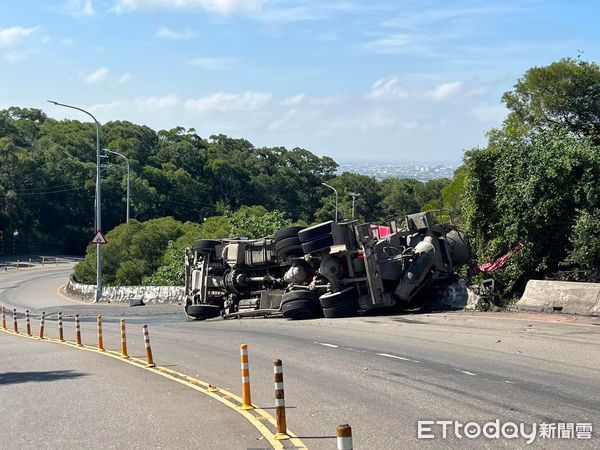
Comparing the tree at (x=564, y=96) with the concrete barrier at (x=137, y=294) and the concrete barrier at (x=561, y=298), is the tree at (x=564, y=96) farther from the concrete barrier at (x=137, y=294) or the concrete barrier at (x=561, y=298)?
the concrete barrier at (x=137, y=294)

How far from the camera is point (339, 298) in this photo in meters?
23.7

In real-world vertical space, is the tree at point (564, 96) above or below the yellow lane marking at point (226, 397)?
above

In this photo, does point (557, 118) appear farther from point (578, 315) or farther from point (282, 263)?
point (578, 315)

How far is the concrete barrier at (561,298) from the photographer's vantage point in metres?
18.8

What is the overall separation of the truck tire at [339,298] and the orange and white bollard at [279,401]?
14961 millimetres

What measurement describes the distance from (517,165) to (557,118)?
12.5m

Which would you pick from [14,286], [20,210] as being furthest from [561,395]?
[20,210]

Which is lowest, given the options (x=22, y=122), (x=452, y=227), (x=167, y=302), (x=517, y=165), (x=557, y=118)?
(x=167, y=302)

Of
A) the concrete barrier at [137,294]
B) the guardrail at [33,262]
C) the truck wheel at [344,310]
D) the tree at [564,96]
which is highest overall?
the tree at [564,96]

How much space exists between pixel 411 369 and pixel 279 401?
16.1 ft

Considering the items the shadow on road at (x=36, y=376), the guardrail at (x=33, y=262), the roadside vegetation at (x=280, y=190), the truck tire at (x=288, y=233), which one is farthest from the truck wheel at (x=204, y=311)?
the guardrail at (x=33, y=262)

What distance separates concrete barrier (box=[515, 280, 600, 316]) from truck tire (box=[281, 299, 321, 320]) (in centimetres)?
616

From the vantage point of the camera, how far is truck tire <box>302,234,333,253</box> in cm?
2394

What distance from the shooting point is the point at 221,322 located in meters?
27.2
